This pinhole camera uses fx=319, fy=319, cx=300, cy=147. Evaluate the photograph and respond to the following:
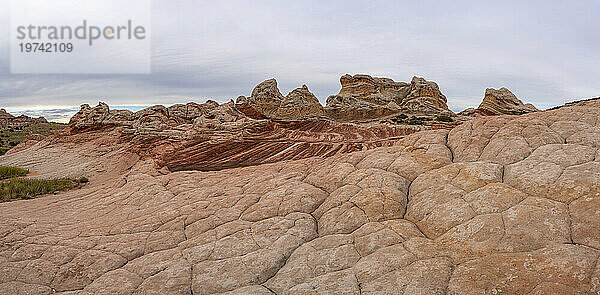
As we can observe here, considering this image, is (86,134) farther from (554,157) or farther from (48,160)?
(554,157)

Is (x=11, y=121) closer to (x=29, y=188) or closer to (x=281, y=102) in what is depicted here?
(x=281, y=102)

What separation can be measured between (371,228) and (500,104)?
5579 centimetres

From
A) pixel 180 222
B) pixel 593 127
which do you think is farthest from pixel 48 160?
pixel 593 127

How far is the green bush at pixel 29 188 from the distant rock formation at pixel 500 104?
52.3 m

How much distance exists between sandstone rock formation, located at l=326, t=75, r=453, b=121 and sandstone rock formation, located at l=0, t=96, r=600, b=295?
39571mm

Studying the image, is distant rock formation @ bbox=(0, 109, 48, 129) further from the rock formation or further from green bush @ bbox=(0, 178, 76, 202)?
green bush @ bbox=(0, 178, 76, 202)

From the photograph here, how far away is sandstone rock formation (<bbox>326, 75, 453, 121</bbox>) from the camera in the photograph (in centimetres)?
5006

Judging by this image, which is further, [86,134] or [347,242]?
[86,134]

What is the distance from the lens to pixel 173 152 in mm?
25875

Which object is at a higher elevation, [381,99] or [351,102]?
[381,99]

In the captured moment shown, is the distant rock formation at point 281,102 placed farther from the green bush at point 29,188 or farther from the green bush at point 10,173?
the green bush at point 10,173

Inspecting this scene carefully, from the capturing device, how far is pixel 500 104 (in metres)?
52.2

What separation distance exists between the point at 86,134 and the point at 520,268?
1598 inches

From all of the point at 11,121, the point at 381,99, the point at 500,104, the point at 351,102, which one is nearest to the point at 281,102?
the point at 351,102
